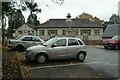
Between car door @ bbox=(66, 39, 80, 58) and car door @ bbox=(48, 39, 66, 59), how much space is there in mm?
337

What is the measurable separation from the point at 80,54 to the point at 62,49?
1.43 metres

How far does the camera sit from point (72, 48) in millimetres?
15805

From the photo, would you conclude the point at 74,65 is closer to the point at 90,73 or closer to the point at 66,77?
the point at 90,73

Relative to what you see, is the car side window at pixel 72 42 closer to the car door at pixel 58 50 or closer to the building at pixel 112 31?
the car door at pixel 58 50

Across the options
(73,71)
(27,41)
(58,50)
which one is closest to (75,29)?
(27,41)

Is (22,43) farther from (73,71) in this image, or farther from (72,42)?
(73,71)

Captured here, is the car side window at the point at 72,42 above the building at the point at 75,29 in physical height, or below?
below

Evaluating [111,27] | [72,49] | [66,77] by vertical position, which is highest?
[111,27]

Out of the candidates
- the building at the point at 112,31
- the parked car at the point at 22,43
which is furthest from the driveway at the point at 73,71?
the building at the point at 112,31

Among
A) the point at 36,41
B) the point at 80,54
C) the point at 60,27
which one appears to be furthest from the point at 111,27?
the point at 80,54

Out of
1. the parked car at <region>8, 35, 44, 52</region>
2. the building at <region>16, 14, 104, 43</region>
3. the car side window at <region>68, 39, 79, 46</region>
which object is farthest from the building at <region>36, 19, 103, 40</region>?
the car side window at <region>68, 39, 79, 46</region>

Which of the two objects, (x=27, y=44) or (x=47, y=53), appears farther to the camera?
(x=27, y=44)

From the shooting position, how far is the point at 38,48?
48.9ft

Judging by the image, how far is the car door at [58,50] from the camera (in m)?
15.1
